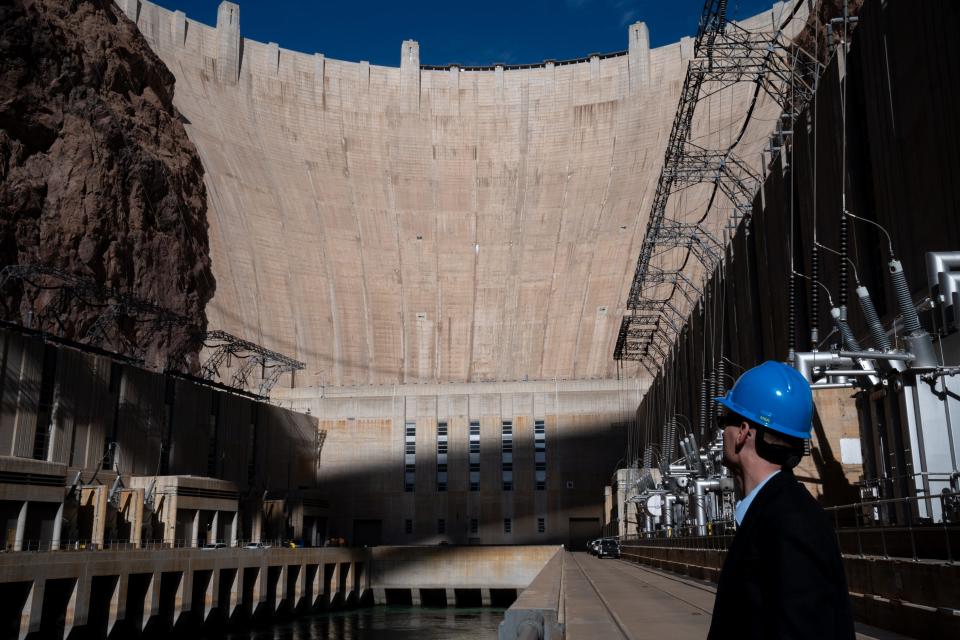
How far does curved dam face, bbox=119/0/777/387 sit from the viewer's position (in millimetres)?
64375

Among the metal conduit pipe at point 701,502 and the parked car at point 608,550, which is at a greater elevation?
the metal conduit pipe at point 701,502

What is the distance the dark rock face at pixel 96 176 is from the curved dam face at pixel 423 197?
4.25 m

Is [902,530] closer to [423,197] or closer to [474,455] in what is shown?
[474,455]

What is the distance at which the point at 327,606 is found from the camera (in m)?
46.6

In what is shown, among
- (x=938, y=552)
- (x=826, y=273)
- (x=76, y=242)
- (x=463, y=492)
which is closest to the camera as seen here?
(x=938, y=552)

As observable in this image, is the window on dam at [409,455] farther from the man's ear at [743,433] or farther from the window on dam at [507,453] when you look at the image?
the man's ear at [743,433]

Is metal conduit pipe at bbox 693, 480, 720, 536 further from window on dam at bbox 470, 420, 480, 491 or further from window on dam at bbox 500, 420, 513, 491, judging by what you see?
window on dam at bbox 470, 420, 480, 491

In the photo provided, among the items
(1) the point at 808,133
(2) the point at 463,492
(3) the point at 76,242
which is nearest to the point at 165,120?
(3) the point at 76,242

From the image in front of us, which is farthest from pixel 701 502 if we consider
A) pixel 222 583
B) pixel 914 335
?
pixel 222 583

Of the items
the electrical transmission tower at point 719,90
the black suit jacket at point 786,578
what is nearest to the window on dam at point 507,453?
the electrical transmission tower at point 719,90

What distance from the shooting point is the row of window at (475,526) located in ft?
189

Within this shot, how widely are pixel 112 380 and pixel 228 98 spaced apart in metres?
34.6

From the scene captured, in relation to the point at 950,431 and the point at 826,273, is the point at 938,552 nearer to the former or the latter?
the point at 950,431

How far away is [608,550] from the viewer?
40.6 meters
